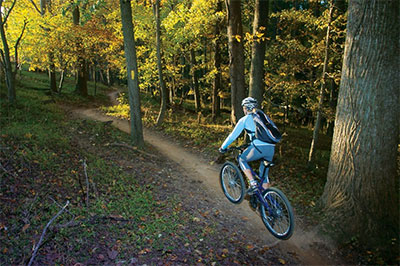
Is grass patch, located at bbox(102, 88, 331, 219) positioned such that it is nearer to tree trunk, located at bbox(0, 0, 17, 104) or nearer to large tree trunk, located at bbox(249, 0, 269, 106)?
large tree trunk, located at bbox(249, 0, 269, 106)

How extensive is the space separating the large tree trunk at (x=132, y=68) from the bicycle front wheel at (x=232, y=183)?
5033mm

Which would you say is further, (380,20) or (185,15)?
(185,15)

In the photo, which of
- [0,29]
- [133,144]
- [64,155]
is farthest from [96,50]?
[64,155]

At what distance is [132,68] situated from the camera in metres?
Answer: 9.88

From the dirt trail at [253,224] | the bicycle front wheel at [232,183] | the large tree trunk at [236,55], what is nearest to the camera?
the dirt trail at [253,224]

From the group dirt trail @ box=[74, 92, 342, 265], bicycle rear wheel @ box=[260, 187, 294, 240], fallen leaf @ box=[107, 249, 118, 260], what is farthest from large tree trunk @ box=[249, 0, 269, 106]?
fallen leaf @ box=[107, 249, 118, 260]

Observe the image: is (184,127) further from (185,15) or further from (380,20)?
(380,20)

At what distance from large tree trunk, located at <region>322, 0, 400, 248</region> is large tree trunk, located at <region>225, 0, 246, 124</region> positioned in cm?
509

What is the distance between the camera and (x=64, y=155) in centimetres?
781

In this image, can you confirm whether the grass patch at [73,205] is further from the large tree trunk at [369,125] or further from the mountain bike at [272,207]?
the large tree trunk at [369,125]

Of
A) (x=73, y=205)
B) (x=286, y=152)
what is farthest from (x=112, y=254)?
(x=286, y=152)

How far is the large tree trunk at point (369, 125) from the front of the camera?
4836 millimetres

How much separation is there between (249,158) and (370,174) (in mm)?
2447

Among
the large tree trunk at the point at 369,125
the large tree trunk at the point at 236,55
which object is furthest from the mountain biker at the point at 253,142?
the large tree trunk at the point at 236,55
